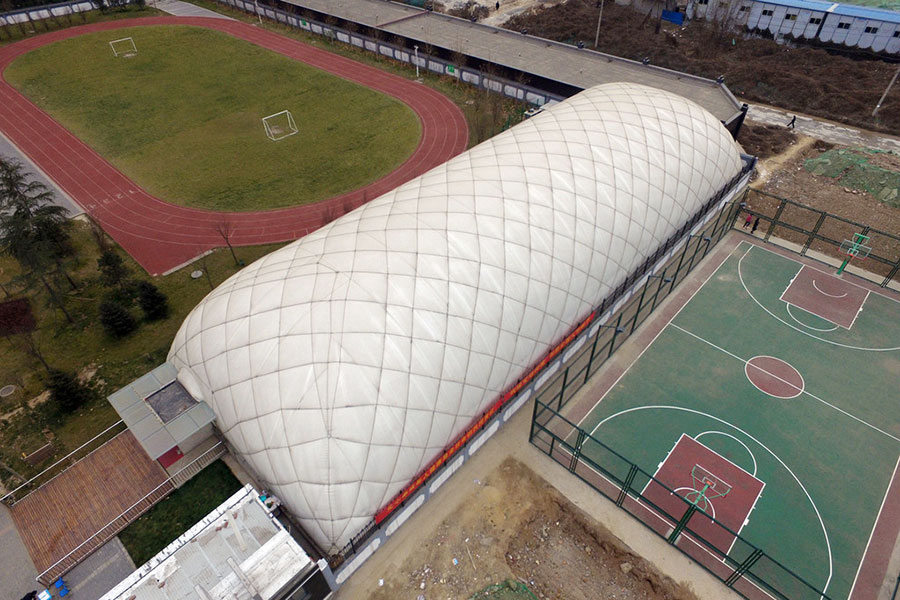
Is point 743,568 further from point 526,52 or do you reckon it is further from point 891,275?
point 526,52

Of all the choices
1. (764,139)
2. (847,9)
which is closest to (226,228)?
(764,139)

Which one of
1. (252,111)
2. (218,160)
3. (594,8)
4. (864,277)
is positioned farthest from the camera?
(594,8)

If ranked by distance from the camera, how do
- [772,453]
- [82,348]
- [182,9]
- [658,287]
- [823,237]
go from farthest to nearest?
[182,9]
[823,237]
[658,287]
[82,348]
[772,453]

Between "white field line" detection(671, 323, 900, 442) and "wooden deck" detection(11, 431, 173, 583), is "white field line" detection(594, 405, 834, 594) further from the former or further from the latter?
"wooden deck" detection(11, 431, 173, 583)

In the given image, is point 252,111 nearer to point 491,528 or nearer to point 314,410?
point 314,410

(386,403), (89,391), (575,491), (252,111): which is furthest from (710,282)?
(252,111)
